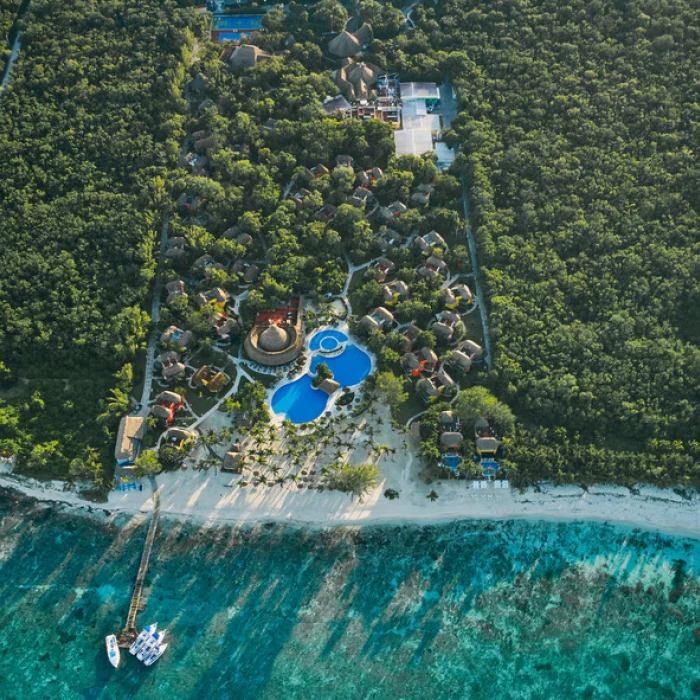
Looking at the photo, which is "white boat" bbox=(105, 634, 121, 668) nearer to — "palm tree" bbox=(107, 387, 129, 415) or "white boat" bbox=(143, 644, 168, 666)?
"white boat" bbox=(143, 644, 168, 666)

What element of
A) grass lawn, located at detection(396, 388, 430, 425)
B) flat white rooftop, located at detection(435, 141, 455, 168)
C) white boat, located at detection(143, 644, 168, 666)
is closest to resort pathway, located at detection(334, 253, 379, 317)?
grass lawn, located at detection(396, 388, 430, 425)

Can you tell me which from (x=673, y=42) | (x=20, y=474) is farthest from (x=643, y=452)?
(x=20, y=474)

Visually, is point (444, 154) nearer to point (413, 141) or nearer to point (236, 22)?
point (413, 141)

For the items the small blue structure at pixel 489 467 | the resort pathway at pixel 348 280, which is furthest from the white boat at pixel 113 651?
the resort pathway at pixel 348 280

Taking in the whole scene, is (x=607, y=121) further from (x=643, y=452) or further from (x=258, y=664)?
(x=258, y=664)

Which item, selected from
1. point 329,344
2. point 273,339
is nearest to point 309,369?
point 329,344
